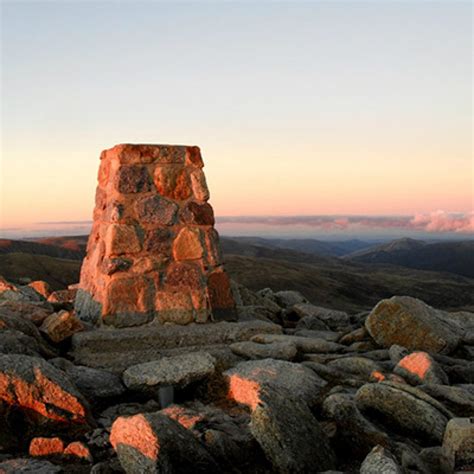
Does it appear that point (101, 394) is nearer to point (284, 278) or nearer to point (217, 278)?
point (217, 278)

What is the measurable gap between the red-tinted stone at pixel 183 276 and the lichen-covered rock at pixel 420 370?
10.1 feet

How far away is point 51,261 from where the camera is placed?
7231 cm

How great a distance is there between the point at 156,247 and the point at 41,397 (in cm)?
358

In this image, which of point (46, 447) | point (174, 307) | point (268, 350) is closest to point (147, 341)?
point (174, 307)

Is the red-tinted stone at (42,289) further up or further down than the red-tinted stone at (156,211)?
further down

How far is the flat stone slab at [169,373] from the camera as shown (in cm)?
590

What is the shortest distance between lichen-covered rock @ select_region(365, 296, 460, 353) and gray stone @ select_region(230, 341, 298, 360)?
1.86 metres

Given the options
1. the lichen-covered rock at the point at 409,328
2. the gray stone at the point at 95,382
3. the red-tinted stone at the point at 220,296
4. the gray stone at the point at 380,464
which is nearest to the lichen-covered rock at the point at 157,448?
the gray stone at the point at 380,464

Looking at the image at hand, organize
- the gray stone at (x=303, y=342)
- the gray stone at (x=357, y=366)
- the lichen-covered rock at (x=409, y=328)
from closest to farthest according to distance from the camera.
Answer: the gray stone at (x=357, y=366) < the gray stone at (x=303, y=342) < the lichen-covered rock at (x=409, y=328)

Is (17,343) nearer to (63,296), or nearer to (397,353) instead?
(397,353)

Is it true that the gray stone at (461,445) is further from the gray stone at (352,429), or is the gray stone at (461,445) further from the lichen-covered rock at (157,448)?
the lichen-covered rock at (157,448)

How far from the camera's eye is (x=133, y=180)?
8.34 metres

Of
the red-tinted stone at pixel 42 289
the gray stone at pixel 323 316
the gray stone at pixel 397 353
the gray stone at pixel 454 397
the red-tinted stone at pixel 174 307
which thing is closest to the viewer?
the gray stone at pixel 454 397

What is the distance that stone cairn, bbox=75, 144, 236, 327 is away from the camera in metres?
8.09
